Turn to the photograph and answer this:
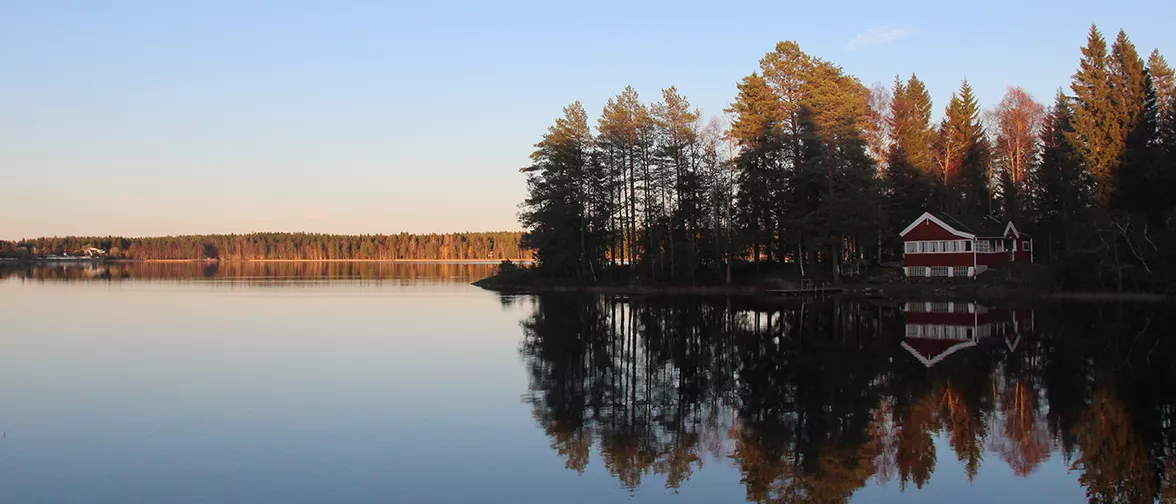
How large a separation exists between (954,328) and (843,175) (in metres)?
23.5

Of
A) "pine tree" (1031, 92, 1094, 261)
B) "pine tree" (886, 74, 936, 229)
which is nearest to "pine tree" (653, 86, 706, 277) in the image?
"pine tree" (886, 74, 936, 229)

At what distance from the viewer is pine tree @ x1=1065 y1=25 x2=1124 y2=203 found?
51.2 m

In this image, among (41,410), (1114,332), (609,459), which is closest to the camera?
(609,459)

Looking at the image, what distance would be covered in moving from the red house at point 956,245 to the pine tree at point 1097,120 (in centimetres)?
771

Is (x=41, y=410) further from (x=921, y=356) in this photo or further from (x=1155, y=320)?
(x=1155, y=320)

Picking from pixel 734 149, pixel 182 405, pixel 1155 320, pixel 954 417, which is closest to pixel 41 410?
pixel 182 405

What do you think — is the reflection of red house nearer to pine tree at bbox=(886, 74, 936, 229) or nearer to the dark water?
the dark water

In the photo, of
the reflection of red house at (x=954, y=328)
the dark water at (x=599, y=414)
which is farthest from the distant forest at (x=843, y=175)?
the dark water at (x=599, y=414)

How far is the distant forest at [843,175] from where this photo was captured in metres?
50.8

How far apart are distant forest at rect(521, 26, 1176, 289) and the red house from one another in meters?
2.93

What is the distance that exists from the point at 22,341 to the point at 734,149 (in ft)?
165

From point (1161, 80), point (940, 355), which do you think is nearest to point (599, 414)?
point (940, 355)

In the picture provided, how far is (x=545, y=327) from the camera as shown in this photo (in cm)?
3566

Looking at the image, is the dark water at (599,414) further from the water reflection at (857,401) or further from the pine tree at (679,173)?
the pine tree at (679,173)
